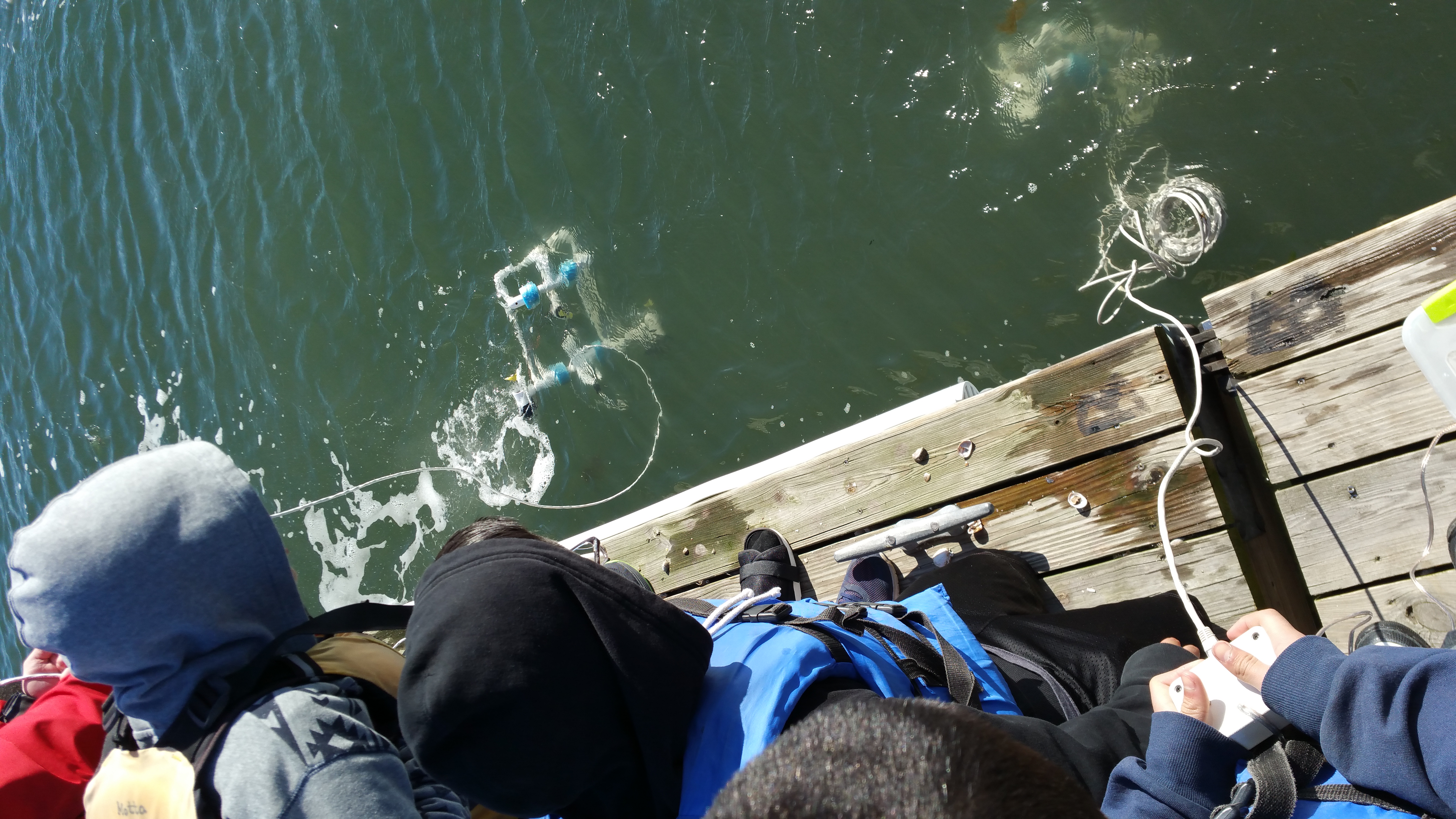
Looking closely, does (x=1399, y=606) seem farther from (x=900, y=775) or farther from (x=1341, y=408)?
(x=900, y=775)

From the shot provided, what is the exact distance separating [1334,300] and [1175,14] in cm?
225

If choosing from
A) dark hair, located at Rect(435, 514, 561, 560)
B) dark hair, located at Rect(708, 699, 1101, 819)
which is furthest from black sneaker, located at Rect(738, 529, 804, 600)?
dark hair, located at Rect(708, 699, 1101, 819)

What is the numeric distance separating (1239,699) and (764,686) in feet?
3.29

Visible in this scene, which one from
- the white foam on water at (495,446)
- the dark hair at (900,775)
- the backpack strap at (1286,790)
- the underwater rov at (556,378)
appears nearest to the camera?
the dark hair at (900,775)

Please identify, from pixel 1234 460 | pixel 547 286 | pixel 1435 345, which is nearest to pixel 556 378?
pixel 547 286

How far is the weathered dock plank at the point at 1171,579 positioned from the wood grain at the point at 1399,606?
9.5 inches

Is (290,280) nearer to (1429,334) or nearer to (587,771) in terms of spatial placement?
(587,771)

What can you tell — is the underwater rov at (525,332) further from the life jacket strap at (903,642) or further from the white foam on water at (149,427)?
the white foam on water at (149,427)

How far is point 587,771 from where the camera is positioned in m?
1.75

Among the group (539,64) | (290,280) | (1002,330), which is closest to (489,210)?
(539,64)

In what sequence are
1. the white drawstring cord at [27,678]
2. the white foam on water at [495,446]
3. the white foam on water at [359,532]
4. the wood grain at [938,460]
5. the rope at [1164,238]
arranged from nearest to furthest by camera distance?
the wood grain at [938,460]
the white drawstring cord at [27,678]
the rope at [1164,238]
the white foam on water at [495,446]
the white foam on water at [359,532]

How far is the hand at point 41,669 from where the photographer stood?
3.20 m

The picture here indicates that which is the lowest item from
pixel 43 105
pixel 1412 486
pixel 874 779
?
pixel 1412 486

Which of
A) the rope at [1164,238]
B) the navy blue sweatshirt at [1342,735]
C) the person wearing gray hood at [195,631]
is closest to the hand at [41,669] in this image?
the person wearing gray hood at [195,631]
